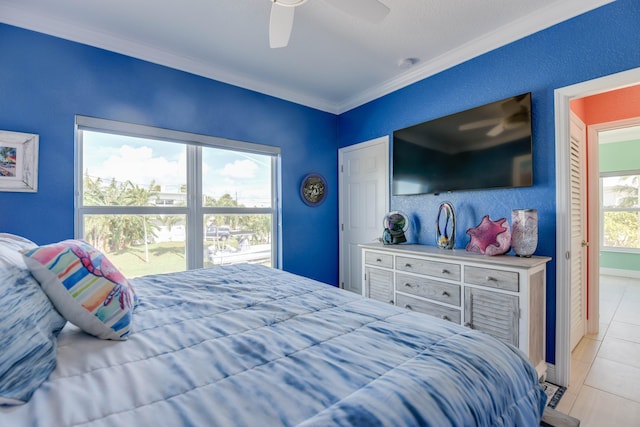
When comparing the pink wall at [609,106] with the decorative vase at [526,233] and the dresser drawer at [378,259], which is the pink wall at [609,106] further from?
the dresser drawer at [378,259]

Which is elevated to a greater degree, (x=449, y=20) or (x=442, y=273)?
(x=449, y=20)

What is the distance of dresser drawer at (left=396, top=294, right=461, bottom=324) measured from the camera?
2189mm

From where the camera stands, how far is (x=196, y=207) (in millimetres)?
2936

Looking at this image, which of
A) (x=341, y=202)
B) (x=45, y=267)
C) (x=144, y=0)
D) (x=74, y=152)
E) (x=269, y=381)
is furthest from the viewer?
(x=341, y=202)

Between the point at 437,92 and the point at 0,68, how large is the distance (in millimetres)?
3453

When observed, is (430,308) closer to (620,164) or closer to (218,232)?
(218,232)

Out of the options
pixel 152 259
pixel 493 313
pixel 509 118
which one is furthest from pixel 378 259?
pixel 152 259

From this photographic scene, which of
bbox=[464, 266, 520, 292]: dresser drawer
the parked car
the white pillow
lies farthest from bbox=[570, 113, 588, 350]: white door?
the white pillow

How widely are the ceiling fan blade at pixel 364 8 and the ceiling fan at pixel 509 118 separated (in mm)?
1234

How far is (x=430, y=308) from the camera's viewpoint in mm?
2338

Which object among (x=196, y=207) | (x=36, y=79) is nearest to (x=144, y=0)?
(x=36, y=79)

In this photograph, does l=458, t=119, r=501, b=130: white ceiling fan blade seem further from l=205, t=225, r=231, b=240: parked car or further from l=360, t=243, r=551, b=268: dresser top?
l=205, t=225, r=231, b=240: parked car

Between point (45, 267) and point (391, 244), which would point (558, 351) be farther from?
point (45, 267)

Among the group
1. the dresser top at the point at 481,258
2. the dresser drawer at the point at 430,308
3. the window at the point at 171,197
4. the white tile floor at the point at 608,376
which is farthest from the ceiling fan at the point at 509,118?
the window at the point at 171,197
